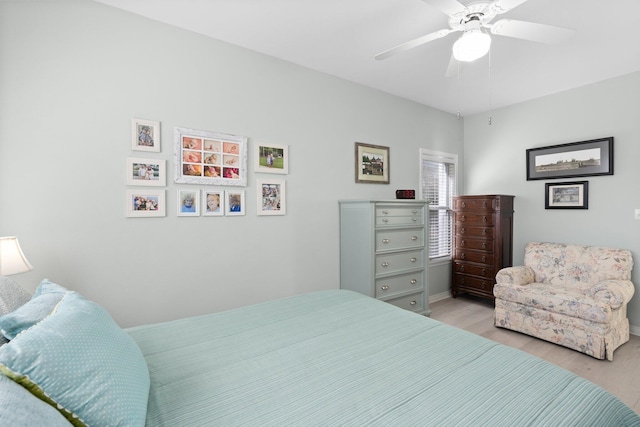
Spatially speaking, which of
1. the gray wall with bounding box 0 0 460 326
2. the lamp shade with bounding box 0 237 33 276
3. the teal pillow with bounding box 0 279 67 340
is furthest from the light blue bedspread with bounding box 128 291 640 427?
the gray wall with bounding box 0 0 460 326

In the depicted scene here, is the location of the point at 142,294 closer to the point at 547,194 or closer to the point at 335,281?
the point at 335,281

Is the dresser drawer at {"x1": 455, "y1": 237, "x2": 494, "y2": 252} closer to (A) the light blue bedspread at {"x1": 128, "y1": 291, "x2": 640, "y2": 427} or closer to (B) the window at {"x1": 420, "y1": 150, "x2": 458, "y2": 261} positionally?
(B) the window at {"x1": 420, "y1": 150, "x2": 458, "y2": 261}

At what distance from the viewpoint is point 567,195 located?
3668 mm

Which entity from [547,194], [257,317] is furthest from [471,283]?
[257,317]

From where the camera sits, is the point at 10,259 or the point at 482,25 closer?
the point at 10,259

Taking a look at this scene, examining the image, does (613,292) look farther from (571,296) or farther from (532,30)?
(532,30)

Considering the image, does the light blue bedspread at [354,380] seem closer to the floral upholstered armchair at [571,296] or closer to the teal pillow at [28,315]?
the teal pillow at [28,315]

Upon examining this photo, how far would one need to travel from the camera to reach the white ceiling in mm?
2143

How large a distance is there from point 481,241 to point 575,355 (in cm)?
158

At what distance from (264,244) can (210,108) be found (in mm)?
1288

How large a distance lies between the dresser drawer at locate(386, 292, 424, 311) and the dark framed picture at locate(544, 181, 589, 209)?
6.75 feet

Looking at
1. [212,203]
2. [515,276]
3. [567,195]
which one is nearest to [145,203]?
[212,203]

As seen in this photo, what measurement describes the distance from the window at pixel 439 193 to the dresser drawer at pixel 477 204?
0.25m

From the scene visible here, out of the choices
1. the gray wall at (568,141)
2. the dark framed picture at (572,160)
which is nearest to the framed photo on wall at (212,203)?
the gray wall at (568,141)
